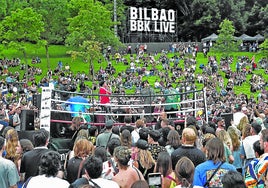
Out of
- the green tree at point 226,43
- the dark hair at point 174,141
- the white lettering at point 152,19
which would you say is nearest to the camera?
the dark hair at point 174,141

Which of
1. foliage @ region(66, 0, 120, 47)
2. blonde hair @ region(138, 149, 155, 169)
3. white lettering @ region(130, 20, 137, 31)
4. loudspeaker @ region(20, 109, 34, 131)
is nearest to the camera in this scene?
blonde hair @ region(138, 149, 155, 169)

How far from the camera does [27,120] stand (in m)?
11.2

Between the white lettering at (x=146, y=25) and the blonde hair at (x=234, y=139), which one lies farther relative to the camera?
the white lettering at (x=146, y=25)

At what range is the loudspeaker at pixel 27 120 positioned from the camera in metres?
11.2

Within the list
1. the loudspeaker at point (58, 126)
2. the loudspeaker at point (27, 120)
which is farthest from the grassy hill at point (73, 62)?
the loudspeaker at point (27, 120)

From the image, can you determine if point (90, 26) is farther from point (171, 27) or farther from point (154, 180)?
point (154, 180)

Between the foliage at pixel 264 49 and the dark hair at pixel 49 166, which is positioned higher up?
the foliage at pixel 264 49

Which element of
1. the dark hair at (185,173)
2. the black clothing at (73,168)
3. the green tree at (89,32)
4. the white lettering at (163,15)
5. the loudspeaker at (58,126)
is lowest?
the loudspeaker at (58,126)

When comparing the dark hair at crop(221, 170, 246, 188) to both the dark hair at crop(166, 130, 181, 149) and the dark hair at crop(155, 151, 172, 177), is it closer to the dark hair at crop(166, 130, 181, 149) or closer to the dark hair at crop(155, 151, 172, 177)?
the dark hair at crop(155, 151, 172, 177)

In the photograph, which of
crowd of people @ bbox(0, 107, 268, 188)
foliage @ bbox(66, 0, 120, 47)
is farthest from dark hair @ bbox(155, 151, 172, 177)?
Result: foliage @ bbox(66, 0, 120, 47)

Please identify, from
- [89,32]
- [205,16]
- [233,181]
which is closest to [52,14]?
[89,32]

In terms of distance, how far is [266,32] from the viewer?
65812mm

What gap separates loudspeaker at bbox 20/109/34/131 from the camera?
11156mm

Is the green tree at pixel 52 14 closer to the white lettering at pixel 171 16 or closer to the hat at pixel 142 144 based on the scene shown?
the white lettering at pixel 171 16
